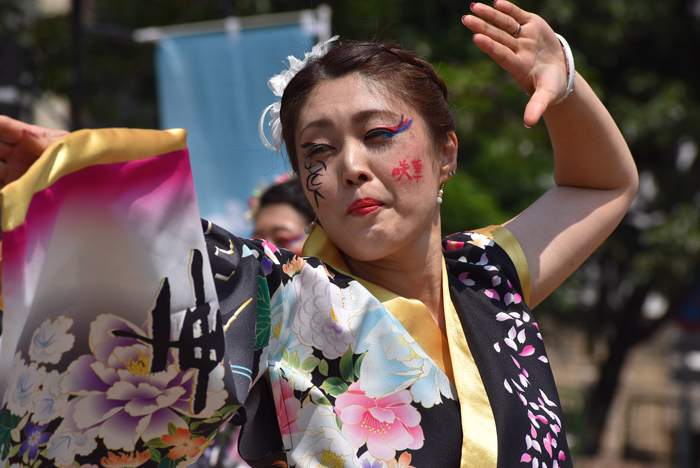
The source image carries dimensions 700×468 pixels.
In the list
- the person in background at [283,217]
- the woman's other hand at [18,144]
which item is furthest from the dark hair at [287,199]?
the woman's other hand at [18,144]

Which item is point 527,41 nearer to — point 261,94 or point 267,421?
point 267,421

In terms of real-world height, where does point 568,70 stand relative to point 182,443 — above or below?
above

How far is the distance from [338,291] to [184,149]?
1.18 ft

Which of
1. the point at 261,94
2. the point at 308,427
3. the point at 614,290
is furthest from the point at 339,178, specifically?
the point at 614,290

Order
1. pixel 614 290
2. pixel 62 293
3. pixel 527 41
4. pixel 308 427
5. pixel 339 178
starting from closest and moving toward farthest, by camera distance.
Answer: pixel 62 293, pixel 308 427, pixel 339 178, pixel 527 41, pixel 614 290

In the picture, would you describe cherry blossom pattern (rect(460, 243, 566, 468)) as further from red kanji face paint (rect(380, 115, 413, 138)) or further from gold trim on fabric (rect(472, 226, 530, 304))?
red kanji face paint (rect(380, 115, 413, 138))

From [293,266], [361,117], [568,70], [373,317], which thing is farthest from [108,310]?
[568,70]

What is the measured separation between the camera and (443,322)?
1.30 metres

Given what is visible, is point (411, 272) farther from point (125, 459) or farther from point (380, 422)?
point (125, 459)

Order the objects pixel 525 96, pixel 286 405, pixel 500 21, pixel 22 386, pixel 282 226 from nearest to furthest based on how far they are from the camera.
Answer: pixel 22 386 → pixel 286 405 → pixel 500 21 → pixel 282 226 → pixel 525 96

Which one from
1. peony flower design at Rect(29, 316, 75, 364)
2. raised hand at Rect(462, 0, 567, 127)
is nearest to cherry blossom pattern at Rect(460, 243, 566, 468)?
raised hand at Rect(462, 0, 567, 127)

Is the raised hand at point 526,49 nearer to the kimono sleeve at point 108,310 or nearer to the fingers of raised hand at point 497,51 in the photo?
the fingers of raised hand at point 497,51

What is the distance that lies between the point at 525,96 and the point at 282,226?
8.70 ft

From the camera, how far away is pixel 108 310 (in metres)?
0.88
